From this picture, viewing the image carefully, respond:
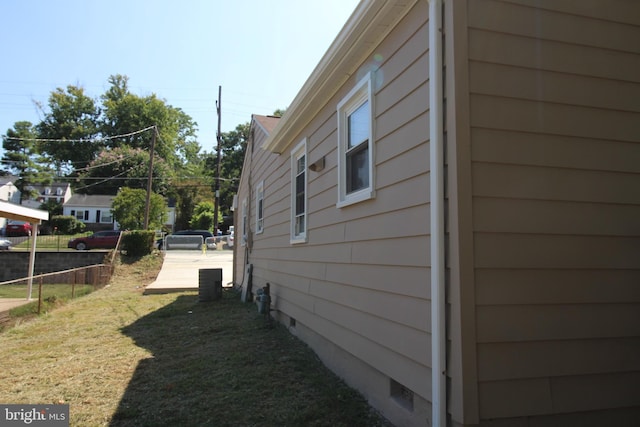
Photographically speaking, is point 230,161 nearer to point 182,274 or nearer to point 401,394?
point 182,274

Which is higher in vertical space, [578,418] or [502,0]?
[502,0]

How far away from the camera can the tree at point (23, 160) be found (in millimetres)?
44719

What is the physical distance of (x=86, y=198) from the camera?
1697 inches

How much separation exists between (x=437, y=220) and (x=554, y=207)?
75 centimetres

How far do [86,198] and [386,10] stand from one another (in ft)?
155

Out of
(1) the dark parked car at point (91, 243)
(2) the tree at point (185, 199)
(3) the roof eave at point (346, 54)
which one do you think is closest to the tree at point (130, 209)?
(1) the dark parked car at point (91, 243)

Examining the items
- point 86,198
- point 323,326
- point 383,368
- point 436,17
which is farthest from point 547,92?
point 86,198

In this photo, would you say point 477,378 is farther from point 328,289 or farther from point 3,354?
point 3,354

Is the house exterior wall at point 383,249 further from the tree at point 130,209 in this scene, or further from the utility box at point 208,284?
the tree at point 130,209

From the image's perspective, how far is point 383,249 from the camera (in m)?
3.27

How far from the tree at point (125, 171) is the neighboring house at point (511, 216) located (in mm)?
39682

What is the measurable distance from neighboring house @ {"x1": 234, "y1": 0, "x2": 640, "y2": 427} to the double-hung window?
2.89 metres

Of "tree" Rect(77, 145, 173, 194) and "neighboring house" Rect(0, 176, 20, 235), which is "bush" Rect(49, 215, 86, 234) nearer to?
"tree" Rect(77, 145, 173, 194)

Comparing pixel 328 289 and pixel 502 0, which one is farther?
pixel 328 289
